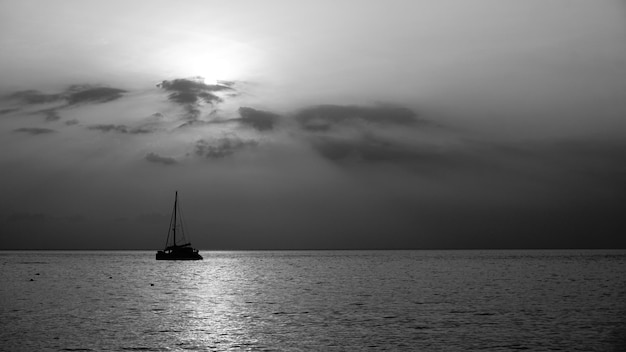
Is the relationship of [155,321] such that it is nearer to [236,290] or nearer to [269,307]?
[269,307]

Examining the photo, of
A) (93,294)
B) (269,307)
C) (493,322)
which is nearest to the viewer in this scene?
(493,322)

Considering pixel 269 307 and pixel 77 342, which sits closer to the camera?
pixel 77 342

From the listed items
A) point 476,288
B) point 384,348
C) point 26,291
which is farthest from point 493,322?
point 26,291

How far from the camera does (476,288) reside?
102 metres

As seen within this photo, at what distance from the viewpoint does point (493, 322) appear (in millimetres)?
58656

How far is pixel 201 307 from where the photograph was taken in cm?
7350

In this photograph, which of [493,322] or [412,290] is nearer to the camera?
[493,322]

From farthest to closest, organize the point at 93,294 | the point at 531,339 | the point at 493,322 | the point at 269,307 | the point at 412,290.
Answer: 1. the point at 412,290
2. the point at 93,294
3. the point at 269,307
4. the point at 493,322
5. the point at 531,339

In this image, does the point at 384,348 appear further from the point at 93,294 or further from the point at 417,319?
the point at 93,294

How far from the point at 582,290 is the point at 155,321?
221ft

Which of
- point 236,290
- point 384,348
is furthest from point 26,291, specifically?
point 384,348

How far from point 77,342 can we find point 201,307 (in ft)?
86.4

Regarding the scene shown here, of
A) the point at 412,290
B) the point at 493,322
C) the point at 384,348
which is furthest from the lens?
the point at 412,290

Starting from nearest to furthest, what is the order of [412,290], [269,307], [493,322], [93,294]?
[493,322] < [269,307] < [93,294] < [412,290]
